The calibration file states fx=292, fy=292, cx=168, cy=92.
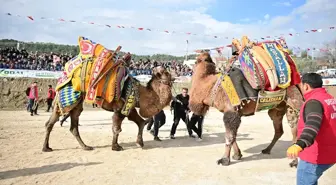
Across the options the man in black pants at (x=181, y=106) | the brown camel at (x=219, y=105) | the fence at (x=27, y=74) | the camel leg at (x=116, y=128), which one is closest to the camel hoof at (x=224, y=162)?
the brown camel at (x=219, y=105)

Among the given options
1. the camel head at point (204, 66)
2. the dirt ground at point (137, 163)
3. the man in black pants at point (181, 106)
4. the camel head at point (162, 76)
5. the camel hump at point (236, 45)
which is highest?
the camel hump at point (236, 45)

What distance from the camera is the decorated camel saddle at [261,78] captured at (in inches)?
265

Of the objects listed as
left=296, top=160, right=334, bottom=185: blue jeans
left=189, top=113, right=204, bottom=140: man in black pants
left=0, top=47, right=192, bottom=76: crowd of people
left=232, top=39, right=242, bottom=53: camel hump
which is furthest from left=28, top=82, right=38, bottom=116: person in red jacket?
left=296, top=160, right=334, bottom=185: blue jeans

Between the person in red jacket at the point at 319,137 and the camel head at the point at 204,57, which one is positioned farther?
the camel head at the point at 204,57

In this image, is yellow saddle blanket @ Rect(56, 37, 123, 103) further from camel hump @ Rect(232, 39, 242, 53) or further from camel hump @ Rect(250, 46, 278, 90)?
camel hump @ Rect(250, 46, 278, 90)

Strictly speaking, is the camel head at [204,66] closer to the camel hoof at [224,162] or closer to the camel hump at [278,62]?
the camel hump at [278,62]

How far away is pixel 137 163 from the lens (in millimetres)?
6664

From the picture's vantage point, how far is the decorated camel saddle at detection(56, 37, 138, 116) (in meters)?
7.54

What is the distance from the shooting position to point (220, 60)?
8.27 m

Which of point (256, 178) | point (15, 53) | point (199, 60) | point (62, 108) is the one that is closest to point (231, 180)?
point (256, 178)

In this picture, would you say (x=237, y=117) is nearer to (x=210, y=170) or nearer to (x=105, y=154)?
(x=210, y=170)

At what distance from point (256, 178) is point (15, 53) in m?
24.3

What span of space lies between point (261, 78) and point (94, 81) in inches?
161

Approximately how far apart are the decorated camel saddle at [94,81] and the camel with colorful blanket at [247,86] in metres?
1.90
